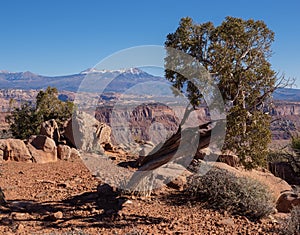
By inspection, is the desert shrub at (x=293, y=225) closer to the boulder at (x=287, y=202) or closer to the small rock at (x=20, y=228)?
the boulder at (x=287, y=202)

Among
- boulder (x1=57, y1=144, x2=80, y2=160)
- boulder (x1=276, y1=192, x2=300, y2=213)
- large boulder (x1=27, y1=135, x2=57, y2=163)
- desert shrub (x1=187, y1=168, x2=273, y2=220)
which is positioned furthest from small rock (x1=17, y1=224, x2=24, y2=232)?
boulder (x1=57, y1=144, x2=80, y2=160)

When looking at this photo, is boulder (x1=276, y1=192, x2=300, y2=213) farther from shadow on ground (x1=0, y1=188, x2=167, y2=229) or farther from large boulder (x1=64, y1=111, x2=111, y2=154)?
large boulder (x1=64, y1=111, x2=111, y2=154)

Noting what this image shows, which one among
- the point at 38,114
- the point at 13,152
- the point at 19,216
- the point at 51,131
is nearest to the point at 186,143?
the point at 19,216

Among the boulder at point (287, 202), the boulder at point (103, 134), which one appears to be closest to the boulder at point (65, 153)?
the boulder at point (103, 134)

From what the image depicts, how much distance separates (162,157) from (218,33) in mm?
2881

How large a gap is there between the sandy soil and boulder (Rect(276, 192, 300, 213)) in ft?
3.20

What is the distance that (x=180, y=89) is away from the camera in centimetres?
753

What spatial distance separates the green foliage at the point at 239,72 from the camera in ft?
21.2

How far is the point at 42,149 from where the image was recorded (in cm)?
1419

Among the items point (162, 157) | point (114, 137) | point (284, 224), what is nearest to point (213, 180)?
point (162, 157)

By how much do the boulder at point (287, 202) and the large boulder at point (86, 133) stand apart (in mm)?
10377

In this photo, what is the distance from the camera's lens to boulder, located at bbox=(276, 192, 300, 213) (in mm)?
7988

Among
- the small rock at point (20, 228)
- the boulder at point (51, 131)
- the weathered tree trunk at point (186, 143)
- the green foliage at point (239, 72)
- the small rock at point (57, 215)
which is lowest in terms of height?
the small rock at point (20, 228)

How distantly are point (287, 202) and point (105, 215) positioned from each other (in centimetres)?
448
